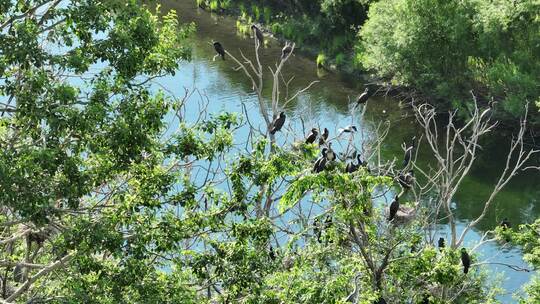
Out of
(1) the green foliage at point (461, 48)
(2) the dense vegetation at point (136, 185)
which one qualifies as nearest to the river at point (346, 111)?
(1) the green foliage at point (461, 48)

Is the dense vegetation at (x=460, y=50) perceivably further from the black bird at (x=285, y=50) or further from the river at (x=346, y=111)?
the black bird at (x=285, y=50)

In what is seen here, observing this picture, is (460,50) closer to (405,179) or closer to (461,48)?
(461,48)

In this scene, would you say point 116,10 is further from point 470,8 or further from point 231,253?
point 470,8

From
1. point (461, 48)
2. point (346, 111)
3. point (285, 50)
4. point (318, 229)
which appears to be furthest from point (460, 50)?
point (318, 229)

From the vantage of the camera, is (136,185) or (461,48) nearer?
(136,185)

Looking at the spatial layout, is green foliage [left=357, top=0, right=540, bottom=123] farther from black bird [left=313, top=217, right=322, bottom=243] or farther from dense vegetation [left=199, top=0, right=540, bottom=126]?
black bird [left=313, top=217, right=322, bottom=243]

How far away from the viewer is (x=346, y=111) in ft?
115

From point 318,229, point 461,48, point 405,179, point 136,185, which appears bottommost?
point 318,229

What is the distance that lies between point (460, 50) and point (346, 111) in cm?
512

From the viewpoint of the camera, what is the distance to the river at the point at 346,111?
1043 inches

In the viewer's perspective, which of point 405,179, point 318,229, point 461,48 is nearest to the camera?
point 318,229

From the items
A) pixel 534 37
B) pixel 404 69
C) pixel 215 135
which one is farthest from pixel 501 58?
pixel 215 135

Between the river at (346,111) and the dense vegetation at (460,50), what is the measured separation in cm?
147

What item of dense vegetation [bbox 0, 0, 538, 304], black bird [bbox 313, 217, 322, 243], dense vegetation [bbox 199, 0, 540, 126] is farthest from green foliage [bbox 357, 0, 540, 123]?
dense vegetation [bbox 0, 0, 538, 304]
